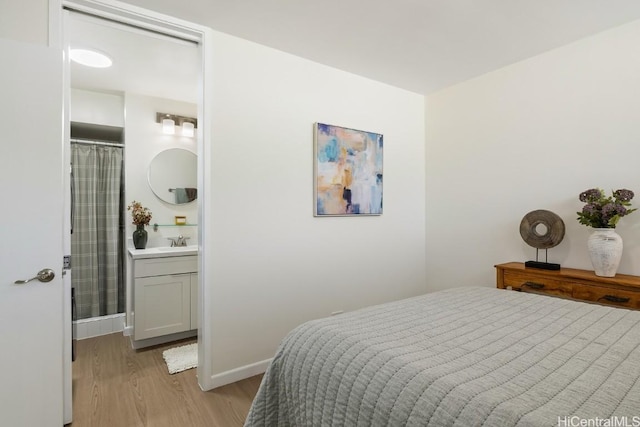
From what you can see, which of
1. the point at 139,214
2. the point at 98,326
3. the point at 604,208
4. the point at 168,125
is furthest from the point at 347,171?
the point at 98,326

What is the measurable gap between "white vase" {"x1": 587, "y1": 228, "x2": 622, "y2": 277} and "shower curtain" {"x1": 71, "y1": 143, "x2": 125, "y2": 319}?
13.5ft

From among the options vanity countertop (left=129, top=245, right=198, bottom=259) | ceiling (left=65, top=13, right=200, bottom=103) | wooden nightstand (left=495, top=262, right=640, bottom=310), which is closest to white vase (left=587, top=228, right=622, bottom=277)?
wooden nightstand (left=495, top=262, right=640, bottom=310)

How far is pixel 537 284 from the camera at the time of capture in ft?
7.69

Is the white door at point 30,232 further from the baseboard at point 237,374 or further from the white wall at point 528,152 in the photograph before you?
the white wall at point 528,152

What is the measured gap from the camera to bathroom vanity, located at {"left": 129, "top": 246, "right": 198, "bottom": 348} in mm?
2840

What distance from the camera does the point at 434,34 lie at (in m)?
2.30

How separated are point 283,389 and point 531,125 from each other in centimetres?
277


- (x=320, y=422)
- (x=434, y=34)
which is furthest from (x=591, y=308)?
(x=434, y=34)

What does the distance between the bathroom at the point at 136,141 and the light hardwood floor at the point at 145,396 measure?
0.55 metres

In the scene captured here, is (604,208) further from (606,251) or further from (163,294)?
(163,294)

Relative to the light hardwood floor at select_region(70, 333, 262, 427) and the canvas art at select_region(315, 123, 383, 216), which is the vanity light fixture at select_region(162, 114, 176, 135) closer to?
the canvas art at select_region(315, 123, 383, 216)

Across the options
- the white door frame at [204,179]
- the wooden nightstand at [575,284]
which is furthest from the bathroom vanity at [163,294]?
the wooden nightstand at [575,284]

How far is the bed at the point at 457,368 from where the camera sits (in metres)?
0.81

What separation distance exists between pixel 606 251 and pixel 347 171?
1911mm
